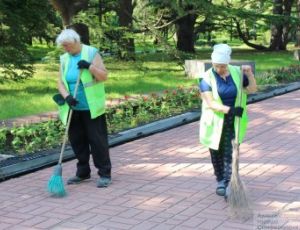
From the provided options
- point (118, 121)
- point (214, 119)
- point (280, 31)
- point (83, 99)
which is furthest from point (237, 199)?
point (280, 31)

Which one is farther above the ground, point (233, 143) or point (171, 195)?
point (233, 143)

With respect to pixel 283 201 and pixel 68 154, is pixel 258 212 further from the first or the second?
pixel 68 154

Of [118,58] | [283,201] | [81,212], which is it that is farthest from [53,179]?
[118,58]

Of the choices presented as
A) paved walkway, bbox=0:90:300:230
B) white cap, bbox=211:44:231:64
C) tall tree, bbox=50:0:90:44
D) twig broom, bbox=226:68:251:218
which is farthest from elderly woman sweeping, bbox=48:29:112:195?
tall tree, bbox=50:0:90:44

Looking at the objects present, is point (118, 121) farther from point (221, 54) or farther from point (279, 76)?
point (279, 76)

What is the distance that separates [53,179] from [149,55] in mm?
22370

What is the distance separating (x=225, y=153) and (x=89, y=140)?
59.2 inches

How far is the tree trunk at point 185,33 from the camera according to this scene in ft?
95.7

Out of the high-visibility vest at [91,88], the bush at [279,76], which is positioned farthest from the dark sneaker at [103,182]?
the bush at [279,76]

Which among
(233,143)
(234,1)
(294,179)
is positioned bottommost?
(294,179)

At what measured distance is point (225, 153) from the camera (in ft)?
18.7

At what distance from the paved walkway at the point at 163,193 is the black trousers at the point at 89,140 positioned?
22cm

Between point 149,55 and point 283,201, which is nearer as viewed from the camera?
point 283,201

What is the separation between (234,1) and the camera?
117 ft
